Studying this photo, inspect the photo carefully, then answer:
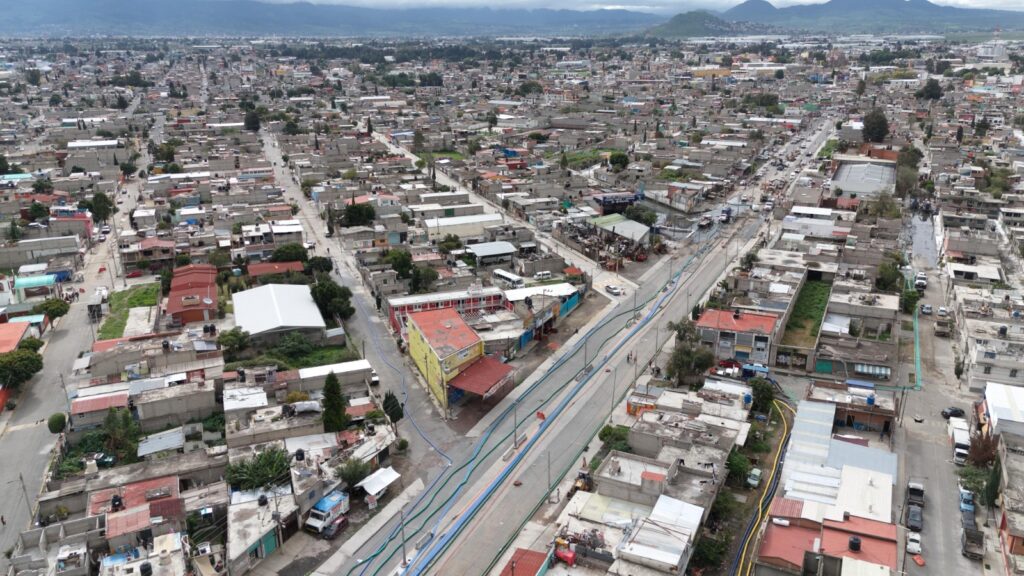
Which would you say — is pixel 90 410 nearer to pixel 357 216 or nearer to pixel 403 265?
pixel 403 265

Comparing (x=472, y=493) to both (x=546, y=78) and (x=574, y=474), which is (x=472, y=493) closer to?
(x=574, y=474)

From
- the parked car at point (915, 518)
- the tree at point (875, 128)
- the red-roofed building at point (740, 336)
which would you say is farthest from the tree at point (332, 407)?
the tree at point (875, 128)

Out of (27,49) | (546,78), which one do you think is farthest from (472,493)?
(27,49)

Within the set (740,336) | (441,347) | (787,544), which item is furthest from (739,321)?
(787,544)

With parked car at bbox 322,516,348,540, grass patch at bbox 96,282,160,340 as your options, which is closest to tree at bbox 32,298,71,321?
grass patch at bbox 96,282,160,340

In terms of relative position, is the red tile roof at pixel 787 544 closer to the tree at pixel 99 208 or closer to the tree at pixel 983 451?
the tree at pixel 983 451
